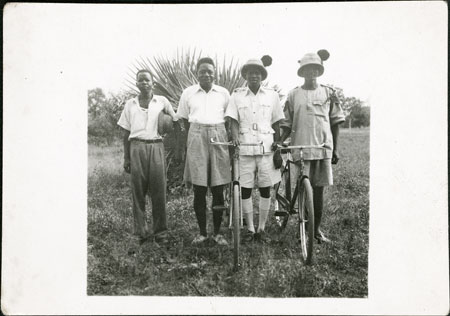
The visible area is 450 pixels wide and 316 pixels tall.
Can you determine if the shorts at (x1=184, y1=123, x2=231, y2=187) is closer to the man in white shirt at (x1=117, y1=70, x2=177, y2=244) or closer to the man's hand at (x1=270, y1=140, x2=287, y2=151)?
the man in white shirt at (x1=117, y1=70, x2=177, y2=244)

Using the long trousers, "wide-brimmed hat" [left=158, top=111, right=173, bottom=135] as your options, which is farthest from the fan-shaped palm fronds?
the long trousers

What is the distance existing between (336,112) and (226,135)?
1.04 meters

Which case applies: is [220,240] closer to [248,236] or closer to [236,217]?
[248,236]

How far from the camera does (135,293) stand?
3646 millimetres

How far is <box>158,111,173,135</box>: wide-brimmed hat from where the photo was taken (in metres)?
3.73

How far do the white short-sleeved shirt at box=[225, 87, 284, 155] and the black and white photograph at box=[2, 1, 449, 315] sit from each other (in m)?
0.02

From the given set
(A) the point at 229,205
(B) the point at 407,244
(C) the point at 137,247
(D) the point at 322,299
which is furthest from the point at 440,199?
(C) the point at 137,247

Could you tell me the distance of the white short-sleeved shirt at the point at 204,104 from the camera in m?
3.65

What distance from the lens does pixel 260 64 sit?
365cm

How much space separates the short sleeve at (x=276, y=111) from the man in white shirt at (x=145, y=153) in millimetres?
918

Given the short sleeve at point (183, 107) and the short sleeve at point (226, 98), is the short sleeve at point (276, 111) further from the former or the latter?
→ the short sleeve at point (183, 107)

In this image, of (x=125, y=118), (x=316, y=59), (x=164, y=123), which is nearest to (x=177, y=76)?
(x=164, y=123)

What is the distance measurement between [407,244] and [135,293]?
2473 mm

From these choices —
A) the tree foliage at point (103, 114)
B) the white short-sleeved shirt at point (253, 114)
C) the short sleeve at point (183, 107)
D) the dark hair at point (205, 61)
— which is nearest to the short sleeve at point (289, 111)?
the white short-sleeved shirt at point (253, 114)
